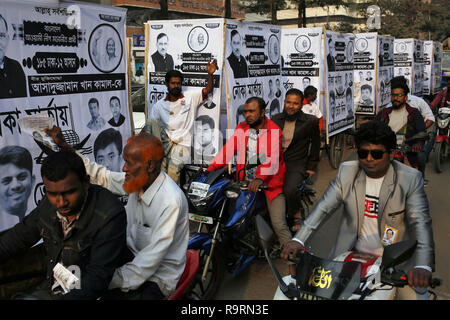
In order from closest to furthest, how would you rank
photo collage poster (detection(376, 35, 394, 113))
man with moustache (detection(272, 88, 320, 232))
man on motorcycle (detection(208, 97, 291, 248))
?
man on motorcycle (detection(208, 97, 291, 248)), man with moustache (detection(272, 88, 320, 232)), photo collage poster (detection(376, 35, 394, 113))

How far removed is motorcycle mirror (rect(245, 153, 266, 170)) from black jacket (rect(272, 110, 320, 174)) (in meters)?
0.89

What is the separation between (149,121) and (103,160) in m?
1.33

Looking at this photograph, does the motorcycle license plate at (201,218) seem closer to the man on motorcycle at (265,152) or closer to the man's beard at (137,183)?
the man on motorcycle at (265,152)

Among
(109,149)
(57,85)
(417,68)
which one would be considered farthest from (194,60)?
(417,68)

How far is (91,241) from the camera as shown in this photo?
2.29 metres

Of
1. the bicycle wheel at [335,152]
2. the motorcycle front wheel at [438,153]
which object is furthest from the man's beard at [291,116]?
the motorcycle front wheel at [438,153]

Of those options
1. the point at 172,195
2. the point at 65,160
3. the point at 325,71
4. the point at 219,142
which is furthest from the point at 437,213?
the point at 65,160

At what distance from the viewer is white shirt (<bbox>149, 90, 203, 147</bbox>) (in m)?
6.12

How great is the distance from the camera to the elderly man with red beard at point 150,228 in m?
2.44

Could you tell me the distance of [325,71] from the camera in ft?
31.2

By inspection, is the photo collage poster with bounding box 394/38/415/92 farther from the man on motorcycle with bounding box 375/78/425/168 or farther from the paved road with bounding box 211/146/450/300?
the man on motorcycle with bounding box 375/78/425/168

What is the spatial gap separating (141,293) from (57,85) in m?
2.20

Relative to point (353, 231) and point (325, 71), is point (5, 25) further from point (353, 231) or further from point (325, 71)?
point (325, 71)

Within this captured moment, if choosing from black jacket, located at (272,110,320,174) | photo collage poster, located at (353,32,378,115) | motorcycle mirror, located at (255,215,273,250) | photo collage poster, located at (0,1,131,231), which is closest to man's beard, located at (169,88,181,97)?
photo collage poster, located at (0,1,131,231)
